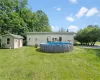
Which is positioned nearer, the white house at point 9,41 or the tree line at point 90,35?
the white house at point 9,41

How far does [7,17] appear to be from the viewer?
2744cm

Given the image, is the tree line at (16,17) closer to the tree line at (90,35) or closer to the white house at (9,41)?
the white house at (9,41)

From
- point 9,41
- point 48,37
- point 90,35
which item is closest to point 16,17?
point 48,37

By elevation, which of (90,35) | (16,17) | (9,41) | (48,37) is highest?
(16,17)

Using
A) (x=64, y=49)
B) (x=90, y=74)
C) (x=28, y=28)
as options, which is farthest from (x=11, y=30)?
(x=90, y=74)

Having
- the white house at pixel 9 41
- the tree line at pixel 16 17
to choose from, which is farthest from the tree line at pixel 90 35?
the white house at pixel 9 41

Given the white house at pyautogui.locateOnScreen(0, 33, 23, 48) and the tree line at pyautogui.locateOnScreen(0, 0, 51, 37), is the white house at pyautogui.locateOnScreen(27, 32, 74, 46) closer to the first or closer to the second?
the tree line at pyautogui.locateOnScreen(0, 0, 51, 37)

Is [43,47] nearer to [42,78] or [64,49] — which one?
[64,49]

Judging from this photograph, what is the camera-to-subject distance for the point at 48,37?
27.1 m

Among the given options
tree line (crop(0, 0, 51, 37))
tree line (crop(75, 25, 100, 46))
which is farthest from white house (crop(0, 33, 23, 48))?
tree line (crop(75, 25, 100, 46))

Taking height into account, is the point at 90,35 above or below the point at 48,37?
above

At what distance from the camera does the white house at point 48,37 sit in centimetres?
2655

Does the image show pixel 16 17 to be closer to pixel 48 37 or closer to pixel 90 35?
pixel 48 37

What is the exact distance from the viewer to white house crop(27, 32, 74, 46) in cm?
2655
